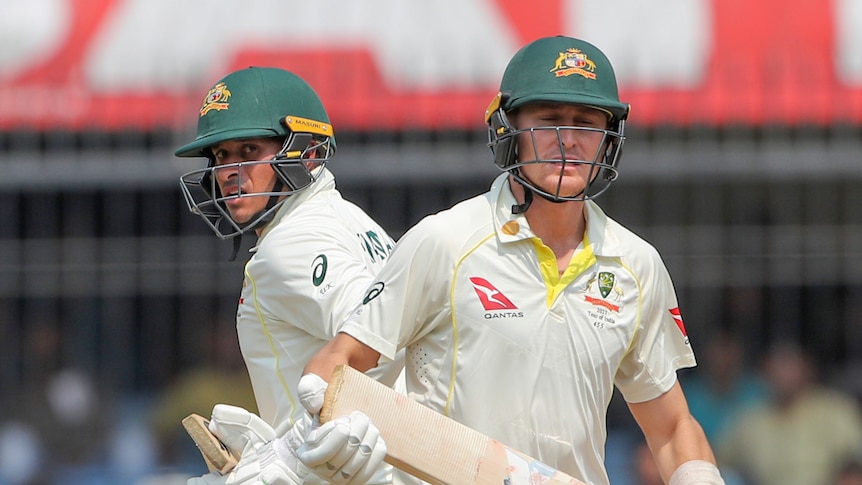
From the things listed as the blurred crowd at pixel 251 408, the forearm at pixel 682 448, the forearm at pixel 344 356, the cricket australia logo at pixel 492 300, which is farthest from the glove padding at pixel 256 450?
the blurred crowd at pixel 251 408

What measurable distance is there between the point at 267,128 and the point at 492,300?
121 cm

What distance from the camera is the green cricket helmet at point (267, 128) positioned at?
4613 millimetres

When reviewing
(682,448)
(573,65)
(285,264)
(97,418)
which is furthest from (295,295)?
(97,418)

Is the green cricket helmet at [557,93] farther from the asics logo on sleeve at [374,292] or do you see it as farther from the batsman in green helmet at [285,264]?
the batsman in green helmet at [285,264]

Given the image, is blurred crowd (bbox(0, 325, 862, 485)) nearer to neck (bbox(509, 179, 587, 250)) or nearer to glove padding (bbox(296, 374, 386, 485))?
neck (bbox(509, 179, 587, 250))

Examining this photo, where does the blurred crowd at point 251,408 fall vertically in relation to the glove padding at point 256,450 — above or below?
below

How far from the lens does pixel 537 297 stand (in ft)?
12.6

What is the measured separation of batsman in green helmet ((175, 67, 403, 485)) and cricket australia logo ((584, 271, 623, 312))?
1.80ft

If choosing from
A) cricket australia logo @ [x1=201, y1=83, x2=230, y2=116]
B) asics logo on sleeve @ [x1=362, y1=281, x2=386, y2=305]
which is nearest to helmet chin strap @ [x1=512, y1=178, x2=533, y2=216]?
asics logo on sleeve @ [x1=362, y1=281, x2=386, y2=305]

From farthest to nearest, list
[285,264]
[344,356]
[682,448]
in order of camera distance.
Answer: [285,264]
[682,448]
[344,356]

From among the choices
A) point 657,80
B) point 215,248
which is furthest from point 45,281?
point 657,80

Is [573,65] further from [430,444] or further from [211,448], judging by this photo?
[211,448]

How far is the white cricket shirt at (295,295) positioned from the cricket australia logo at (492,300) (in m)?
0.36

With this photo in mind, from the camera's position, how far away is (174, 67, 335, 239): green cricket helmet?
4.61 meters
